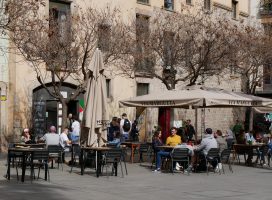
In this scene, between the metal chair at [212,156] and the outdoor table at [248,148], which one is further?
the outdoor table at [248,148]

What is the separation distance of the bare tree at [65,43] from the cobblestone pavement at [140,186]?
5.73 m

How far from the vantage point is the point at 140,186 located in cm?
1401

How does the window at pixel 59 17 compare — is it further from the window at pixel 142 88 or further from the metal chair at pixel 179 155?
the metal chair at pixel 179 155

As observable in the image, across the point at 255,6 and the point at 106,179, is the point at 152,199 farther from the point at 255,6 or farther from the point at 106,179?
the point at 255,6

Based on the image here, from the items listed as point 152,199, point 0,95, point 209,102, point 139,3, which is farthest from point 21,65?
point 152,199

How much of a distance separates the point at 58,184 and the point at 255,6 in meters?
33.5

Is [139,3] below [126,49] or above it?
above

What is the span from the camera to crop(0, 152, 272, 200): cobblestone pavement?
1216 centimetres

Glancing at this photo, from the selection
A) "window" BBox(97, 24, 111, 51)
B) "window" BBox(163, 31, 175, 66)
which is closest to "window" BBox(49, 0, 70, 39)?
"window" BBox(97, 24, 111, 51)

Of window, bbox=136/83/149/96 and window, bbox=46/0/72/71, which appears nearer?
window, bbox=46/0/72/71

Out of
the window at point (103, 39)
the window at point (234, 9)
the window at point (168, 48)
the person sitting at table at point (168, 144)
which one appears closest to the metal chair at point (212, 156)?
the person sitting at table at point (168, 144)

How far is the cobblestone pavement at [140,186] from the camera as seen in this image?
1216cm

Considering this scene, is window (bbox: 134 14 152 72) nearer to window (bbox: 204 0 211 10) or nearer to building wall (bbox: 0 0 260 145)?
building wall (bbox: 0 0 260 145)

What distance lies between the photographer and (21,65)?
2617 cm
